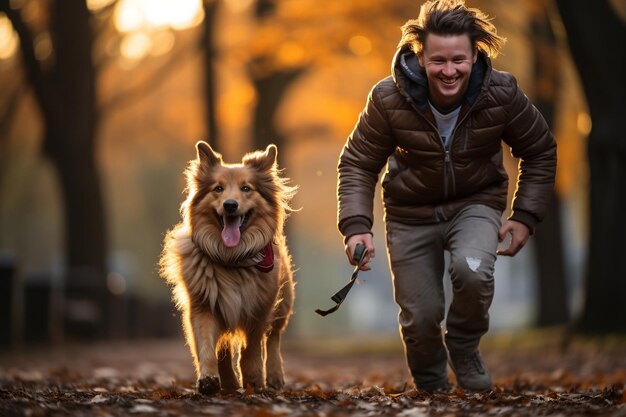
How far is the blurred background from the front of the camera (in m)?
13.7

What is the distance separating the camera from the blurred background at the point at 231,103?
13719mm

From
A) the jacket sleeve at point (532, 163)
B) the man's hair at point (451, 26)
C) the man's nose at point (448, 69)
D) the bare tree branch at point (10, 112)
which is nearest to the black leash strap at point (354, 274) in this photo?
the jacket sleeve at point (532, 163)

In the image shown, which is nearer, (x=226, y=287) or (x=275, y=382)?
(x=226, y=287)

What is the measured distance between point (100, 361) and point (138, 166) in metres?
28.6

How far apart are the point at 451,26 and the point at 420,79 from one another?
388 millimetres

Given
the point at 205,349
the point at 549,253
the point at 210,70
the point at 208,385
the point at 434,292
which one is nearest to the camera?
the point at 208,385

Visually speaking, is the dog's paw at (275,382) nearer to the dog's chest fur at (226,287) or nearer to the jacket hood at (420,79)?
the dog's chest fur at (226,287)

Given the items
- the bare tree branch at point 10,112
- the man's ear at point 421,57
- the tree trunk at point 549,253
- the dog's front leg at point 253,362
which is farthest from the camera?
the bare tree branch at point 10,112

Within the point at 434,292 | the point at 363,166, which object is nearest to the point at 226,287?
the point at 363,166

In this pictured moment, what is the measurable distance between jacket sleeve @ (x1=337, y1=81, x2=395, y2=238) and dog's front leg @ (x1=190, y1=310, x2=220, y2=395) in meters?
1.04

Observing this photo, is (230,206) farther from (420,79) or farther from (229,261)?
(420,79)

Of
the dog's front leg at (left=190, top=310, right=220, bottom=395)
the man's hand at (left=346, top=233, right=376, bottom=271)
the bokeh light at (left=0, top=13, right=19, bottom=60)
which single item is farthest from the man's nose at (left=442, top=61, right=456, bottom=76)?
the bokeh light at (left=0, top=13, right=19, bottom=60)

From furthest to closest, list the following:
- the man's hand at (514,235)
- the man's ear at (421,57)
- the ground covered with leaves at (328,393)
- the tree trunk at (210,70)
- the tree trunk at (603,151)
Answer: the tree trunk at (210,70) → the tree trunk at (603,151) → the man's hand at (514,235) → the man's ear at (421,57) → the ground covered with leaves at (328,393)

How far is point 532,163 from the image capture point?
7414 millimetres
